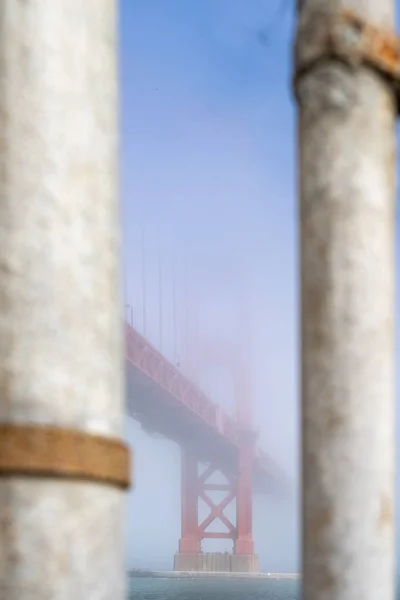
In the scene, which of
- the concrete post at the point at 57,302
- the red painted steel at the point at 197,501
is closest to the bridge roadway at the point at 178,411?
the red painted steel at the point at 197,501

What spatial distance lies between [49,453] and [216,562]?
190ft

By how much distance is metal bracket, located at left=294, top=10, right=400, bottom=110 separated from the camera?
158cm

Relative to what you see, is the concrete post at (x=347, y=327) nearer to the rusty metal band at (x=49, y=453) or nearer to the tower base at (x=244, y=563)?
the rusty metal band at (x=49, y=453)

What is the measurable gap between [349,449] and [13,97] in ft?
2.24

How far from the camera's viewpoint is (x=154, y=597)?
6159cm

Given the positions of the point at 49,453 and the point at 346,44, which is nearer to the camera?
the point at 49,453

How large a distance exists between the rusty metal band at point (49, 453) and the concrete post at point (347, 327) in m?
0.30

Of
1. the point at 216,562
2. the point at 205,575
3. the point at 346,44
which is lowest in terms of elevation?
the point at 205,575

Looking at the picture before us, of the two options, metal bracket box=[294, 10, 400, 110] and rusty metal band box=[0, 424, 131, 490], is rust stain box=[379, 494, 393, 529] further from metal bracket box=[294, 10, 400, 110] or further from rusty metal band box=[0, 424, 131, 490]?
metal bracket box=[294, 10, 400, 110]

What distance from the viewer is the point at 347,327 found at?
1.53 metres

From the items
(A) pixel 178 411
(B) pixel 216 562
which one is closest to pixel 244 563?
(B) pixel 216 562

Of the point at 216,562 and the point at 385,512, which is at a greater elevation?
the point at 385,512

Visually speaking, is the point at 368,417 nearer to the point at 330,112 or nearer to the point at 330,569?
the point at 330,569

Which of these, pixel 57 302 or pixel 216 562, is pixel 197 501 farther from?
pixel 57 302
